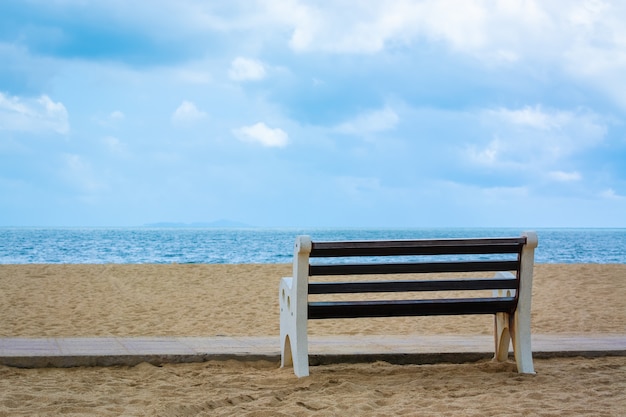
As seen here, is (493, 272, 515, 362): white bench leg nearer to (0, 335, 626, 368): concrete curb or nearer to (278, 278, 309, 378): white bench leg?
(0, 335, 626, 368): concrete curb

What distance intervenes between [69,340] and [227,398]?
8.72 ft

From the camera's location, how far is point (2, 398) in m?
4.11

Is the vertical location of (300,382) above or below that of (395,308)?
below

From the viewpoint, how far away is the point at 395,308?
4645mm

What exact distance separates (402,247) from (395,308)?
1.65ft

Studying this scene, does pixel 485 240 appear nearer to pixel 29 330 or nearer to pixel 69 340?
pixel 69 340

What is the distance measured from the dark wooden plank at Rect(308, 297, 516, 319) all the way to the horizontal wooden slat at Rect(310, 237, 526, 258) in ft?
1.21

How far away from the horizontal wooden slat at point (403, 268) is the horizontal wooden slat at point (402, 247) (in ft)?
0.27

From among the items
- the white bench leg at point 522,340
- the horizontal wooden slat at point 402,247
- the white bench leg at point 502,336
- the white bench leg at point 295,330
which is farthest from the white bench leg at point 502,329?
the white bench leg at point 295,330

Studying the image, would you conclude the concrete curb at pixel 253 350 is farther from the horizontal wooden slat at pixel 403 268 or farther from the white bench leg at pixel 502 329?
the horizontal wooden slat at pixel 403 268

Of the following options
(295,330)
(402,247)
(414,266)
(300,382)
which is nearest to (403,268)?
(414,266)

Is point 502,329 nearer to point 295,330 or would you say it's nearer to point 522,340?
point 522,340

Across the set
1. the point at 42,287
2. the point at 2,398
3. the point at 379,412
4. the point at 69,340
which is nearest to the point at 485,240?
the point at 379,412

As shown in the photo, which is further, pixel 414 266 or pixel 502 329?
pixel 502 329
